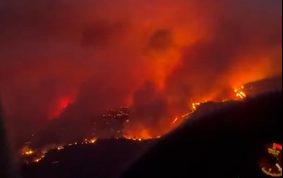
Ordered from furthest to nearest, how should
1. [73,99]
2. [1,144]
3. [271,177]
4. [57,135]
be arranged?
[73,99], [57,135], [1,144], [271,177]

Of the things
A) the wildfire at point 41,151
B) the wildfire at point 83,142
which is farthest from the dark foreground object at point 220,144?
the wildfire at point 41,151

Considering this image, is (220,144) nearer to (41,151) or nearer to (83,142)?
(83,142)

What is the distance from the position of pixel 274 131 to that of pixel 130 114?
0.79 m

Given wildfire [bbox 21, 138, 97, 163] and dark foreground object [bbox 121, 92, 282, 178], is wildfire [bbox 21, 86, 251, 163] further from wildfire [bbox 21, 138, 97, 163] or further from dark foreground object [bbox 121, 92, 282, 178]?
dark foreground object [bbox 121, 92, 282, 178]

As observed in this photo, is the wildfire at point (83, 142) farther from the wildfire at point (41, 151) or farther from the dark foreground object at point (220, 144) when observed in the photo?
the dark foreground object at point (220, 144)

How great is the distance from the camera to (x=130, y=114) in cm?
196

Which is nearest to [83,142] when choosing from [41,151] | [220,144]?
[41,151]

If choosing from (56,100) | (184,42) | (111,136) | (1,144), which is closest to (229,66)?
(184,42)

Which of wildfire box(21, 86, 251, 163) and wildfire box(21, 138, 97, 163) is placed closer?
wildfire box(21, 86, 251, 163)

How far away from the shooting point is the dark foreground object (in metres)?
1.30

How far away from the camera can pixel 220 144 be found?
1.38m

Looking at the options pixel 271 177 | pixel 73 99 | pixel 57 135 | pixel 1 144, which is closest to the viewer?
pixel 271 177

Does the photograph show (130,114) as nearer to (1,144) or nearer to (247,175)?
(1,144)

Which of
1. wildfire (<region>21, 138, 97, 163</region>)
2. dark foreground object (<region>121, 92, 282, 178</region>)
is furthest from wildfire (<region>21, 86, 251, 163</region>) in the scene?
dark foreground object (<region>121, 92, 282, 178</region>)
